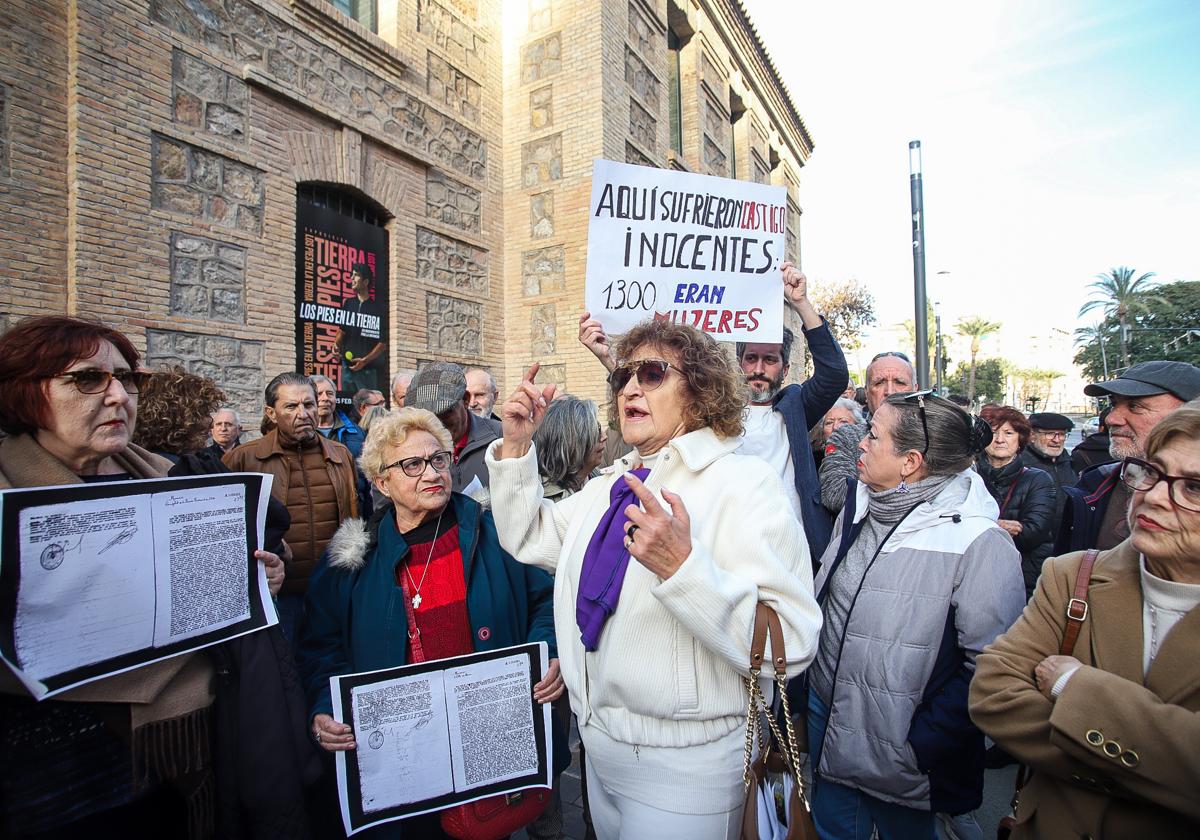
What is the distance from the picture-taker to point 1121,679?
143 centimetres

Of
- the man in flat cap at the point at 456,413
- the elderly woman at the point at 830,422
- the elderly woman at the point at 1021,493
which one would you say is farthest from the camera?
the elderly woman at the point at 830,422

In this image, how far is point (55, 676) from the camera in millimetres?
1546

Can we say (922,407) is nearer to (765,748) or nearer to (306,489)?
(765,748)

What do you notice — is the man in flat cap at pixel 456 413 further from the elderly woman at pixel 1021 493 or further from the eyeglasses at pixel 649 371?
the elderly woman at pixel 1021 493

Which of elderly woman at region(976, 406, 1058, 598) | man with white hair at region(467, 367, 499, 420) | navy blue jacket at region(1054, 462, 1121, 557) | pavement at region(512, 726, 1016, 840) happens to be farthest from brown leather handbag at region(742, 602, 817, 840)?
man with white hair at region(467, 367, 499, 420)

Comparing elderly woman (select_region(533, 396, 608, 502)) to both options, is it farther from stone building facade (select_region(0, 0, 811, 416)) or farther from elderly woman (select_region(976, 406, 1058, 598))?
stone building facade (select_region(0, 0, 811, 416))

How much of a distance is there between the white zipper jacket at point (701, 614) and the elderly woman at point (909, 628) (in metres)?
0.61

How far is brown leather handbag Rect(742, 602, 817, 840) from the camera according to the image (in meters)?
1.60

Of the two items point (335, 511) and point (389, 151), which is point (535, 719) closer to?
point (335, 511)

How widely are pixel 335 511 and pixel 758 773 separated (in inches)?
114

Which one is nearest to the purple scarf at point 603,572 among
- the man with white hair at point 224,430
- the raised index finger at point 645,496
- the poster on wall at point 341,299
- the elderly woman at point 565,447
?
the raised index finger at point 645,496

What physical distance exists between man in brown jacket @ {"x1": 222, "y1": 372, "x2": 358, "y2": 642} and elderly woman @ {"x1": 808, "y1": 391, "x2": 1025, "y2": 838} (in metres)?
2.73

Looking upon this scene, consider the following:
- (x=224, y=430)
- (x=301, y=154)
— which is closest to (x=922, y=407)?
(x=224, y=430)

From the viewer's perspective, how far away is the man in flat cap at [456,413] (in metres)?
3.82
